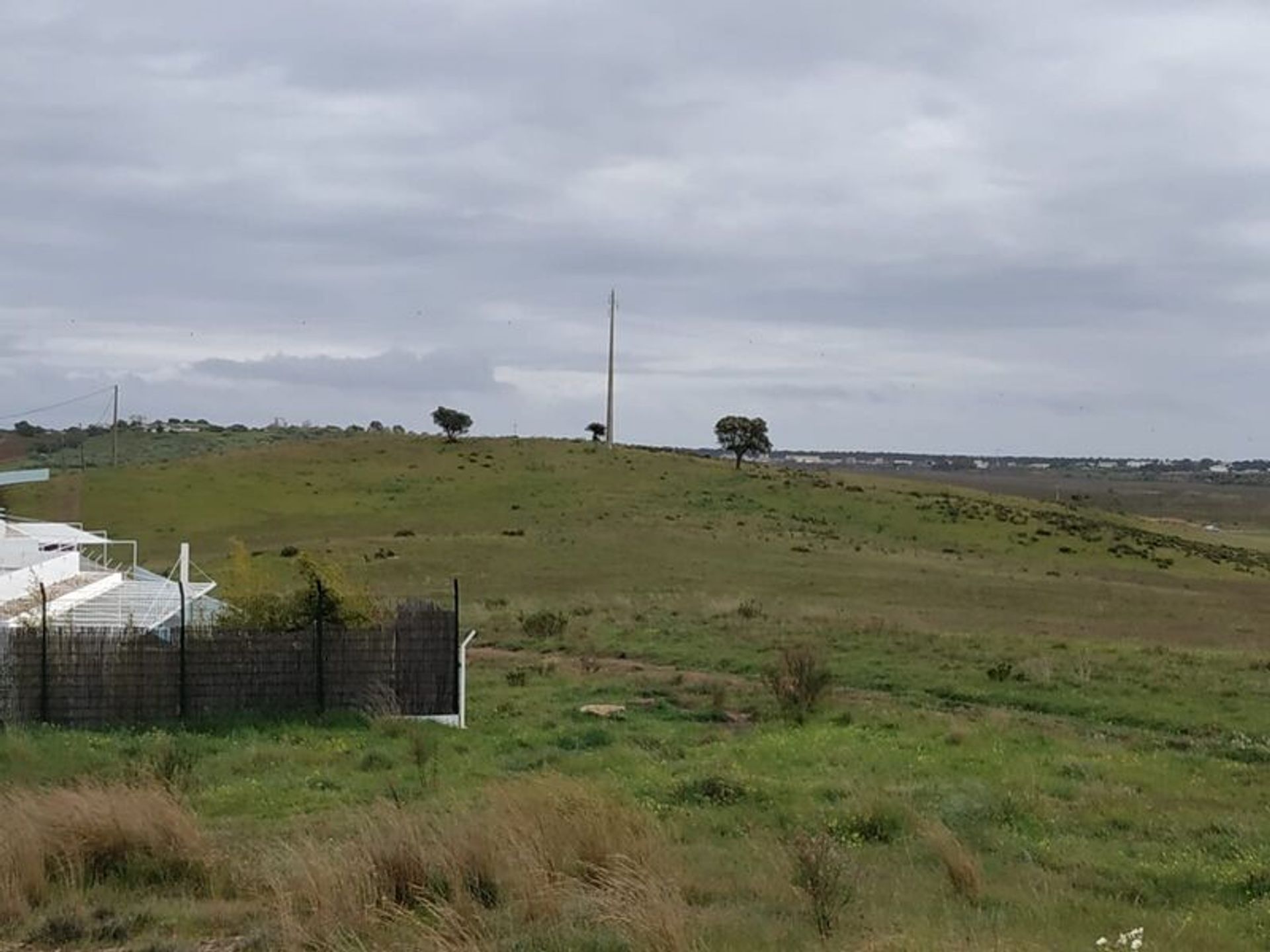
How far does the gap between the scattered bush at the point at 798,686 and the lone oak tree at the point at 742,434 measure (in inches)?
3205

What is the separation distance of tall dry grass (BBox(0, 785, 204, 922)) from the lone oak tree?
310 ft

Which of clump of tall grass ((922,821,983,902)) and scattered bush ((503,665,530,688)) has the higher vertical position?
clump of tall grass ((922,821,983,902))

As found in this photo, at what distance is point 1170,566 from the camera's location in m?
69.2

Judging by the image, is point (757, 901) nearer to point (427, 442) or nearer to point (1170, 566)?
point (1170, 566)

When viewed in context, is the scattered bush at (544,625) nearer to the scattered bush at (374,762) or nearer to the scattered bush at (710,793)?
the scattered bush at (374,762)

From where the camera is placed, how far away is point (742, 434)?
104250 mm

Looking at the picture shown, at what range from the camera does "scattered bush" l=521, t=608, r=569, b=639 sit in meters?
34.2

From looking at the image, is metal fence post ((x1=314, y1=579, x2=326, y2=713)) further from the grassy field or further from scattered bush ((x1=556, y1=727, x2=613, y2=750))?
scattered bush ((x1=556, y1=727, x2=613, y2=750))

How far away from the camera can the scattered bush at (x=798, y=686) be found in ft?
69.7

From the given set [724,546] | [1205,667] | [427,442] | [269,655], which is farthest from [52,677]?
[427,442]

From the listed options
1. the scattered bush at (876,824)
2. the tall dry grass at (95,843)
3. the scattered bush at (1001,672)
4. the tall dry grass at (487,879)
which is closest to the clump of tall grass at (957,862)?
the scattered bush at (876,824)

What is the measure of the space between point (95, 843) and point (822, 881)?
5334mm

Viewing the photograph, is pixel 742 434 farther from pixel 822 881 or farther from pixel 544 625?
pixel 822 881

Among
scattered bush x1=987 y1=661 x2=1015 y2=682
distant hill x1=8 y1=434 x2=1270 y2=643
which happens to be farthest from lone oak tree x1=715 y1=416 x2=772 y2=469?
scattered bush x1=987 y1=661 x2=1015 y2=682
